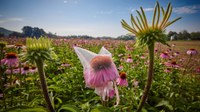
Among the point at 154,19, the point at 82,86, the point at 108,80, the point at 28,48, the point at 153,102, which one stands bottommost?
the point at 153,102

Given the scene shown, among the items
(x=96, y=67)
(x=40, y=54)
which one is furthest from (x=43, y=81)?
(x=96, y=67)

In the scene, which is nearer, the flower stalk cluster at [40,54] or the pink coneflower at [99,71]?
the pink coneflower at [99,71]

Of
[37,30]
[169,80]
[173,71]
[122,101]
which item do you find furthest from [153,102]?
[37,30]

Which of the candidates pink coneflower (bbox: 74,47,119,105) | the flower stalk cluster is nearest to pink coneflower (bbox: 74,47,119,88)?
pink coneflower (bbox: 74,47,119,105)

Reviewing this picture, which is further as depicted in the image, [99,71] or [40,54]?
[40,54]

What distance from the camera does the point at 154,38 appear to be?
0.96m

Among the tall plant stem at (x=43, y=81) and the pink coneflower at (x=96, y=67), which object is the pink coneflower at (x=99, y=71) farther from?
the tall plant stem at (x=43, y=81)

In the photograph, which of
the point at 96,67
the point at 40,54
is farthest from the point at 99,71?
the point at 40,54

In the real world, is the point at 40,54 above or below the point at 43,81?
above

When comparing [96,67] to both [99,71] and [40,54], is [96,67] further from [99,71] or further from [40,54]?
[40,54]

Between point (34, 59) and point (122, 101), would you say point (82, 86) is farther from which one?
point (34, 59)

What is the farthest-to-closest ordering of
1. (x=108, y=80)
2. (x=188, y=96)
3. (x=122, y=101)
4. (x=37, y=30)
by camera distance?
(x=37, y=30) < (x=188, y=96) < (x=122, y=101) < (x=108, y=80)

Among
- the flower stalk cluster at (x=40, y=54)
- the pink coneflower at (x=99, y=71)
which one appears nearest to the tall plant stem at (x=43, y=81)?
the flower stalk cluster at (x=40, y=54)

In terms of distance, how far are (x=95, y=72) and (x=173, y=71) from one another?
346cm
